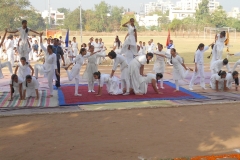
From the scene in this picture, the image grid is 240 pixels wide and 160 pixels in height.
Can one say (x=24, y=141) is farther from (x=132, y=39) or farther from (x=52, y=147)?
(x=132, y=39)

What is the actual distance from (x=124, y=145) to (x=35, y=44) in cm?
1904

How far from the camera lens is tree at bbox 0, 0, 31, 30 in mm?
49094

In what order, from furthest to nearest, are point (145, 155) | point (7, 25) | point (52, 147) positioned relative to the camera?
1. point (7, 25)
2. point (52, 147)
3. point (145, 155)

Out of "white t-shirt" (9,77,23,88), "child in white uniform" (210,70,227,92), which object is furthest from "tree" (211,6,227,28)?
"white t-shirt" (9,77,23,88)

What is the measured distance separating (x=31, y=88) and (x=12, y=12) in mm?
42348

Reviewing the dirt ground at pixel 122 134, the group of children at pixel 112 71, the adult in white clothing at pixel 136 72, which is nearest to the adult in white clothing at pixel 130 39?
the group of children at pixel 112 71

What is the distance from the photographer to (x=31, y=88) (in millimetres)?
10156

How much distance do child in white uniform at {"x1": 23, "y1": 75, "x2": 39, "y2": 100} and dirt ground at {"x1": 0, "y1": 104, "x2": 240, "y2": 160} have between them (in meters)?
1.96

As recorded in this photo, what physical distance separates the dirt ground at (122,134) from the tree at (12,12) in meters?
44.1

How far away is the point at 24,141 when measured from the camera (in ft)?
21.0

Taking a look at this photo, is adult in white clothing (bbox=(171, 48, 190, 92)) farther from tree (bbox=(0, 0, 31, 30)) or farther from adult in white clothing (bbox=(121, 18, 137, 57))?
tree (bbox=(0, 0, 31, 30))

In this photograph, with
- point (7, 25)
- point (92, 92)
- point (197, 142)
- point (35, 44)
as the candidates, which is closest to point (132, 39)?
point (92, 92)

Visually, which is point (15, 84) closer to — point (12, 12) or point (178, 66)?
point (178, 66)

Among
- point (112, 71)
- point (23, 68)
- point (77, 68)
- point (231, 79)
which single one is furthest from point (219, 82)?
point (23, 68)
